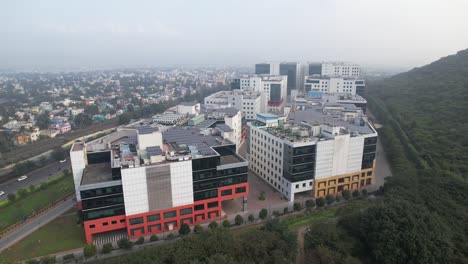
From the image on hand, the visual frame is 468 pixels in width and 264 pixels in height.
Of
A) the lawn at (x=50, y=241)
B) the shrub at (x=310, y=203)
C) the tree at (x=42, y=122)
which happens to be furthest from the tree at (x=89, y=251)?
the tree at (x=42, y=122)

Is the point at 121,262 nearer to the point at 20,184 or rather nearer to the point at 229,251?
the point at 229,251

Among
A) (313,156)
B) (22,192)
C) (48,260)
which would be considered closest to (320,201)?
(313,156)

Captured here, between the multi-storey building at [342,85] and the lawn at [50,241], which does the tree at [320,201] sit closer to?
the lawn at [50,241]

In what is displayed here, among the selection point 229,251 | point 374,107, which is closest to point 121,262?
point 229,251

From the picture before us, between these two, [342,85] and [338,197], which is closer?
[338,197]

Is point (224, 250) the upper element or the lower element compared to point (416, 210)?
lower

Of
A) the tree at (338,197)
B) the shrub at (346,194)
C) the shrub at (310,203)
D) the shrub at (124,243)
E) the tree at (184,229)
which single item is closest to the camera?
the shrub at (124,243)

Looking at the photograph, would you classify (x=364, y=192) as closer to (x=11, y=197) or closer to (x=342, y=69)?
(x=11, y=197)
